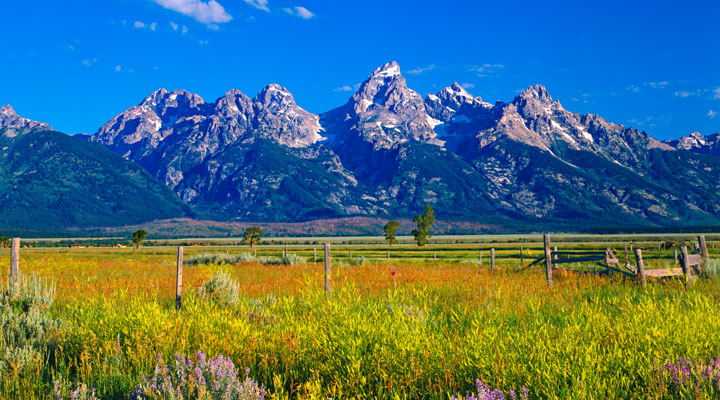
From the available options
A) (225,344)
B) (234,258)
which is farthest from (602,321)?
(234,258)

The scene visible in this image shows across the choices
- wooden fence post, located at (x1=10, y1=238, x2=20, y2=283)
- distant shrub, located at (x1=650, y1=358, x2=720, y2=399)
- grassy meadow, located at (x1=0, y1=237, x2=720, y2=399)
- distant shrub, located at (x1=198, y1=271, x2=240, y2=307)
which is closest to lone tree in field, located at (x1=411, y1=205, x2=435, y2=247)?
distant shrub, located at (x1=198, y1=271, x2=240, y2=307)

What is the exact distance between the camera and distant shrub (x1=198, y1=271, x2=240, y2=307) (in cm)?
1217

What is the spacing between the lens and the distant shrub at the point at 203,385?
5.16 m

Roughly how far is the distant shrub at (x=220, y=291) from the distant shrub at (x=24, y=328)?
339 centimetres

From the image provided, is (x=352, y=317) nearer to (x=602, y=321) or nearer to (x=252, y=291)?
(x=602, y=321)

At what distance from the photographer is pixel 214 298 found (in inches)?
487

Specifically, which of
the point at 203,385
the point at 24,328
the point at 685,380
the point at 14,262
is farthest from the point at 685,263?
the point at 14,262

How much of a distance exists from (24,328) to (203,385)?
5.90 m

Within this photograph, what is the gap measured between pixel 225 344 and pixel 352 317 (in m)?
1.94

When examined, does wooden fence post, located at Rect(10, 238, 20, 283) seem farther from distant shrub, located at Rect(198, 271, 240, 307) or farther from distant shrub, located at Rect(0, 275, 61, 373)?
distant shrub, located at Rect(198, 271, 240, 307)

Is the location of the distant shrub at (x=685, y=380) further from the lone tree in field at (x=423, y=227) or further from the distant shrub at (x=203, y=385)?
the lone tree in field at (x=423, y=227)

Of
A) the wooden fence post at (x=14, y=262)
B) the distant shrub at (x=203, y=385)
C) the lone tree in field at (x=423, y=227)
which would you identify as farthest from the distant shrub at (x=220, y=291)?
the lone tree in field at (x=423, y=227)

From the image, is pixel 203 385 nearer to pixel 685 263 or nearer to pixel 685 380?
pixel 685 380

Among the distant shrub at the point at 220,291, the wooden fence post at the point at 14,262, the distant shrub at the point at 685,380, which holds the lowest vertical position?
the distant shrub at the point at 685,380
